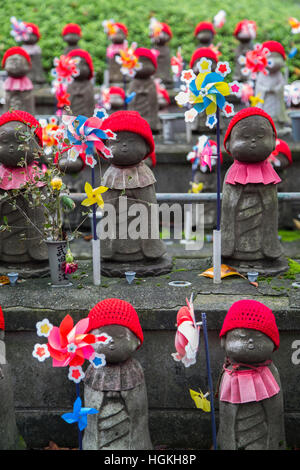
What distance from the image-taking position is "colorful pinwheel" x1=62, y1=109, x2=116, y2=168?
4809 mm

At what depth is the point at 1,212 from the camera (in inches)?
207

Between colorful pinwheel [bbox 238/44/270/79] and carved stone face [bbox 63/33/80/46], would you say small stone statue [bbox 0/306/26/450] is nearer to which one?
colorful pinwheel [bbox 238/44/270/79]

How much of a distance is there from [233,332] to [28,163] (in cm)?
197

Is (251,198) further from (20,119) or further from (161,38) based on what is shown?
(161,38)

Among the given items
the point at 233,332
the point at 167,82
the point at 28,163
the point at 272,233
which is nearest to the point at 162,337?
the point at 233,332

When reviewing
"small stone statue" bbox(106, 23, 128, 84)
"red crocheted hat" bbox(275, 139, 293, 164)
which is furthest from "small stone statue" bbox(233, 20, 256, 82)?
"red crocheted hat" bbox(275, 139, 293, 164)

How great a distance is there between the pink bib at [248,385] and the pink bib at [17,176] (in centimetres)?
191

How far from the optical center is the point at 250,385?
4.08m

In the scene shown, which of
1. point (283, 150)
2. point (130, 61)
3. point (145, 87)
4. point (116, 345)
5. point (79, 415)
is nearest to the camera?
point (79, 415)

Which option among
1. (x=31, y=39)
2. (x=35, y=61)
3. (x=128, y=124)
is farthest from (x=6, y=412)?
(x=35, y=61)

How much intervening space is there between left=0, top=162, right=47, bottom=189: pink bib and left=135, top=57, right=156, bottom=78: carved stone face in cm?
357

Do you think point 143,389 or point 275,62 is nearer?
point 143,389

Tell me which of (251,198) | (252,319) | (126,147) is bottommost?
(252,319)

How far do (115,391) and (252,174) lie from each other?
1.86 m
